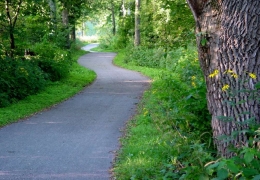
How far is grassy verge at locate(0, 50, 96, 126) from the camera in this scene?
38.4 feet

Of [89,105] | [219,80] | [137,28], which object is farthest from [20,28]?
[137,28]

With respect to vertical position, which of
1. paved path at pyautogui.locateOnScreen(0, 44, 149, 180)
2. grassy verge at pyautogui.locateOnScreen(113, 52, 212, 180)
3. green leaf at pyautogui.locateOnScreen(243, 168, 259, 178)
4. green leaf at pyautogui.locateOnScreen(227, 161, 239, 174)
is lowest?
paved path at pyautogui.locateOnScreen(0, 44, 149, 180)

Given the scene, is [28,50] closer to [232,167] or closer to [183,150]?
[183,150]

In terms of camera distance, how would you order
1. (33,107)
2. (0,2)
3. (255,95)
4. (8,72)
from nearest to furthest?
1. (255,95)
2. (33,107)
3. (8,72)
4. (0,2)

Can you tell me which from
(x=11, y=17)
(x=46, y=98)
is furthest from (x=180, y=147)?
(x=11, y=17)

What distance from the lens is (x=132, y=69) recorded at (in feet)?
94.1

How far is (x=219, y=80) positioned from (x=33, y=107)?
358 inches

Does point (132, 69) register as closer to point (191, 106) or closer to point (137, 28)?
point (137, 28)

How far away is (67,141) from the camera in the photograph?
345 inches

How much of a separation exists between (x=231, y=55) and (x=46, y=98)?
35.5ft

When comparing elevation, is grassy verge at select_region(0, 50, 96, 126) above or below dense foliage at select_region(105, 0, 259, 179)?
below

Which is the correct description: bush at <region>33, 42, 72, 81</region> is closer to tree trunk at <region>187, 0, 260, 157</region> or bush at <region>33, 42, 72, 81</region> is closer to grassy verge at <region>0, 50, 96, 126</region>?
grassy verge at <region>0, 50, 96, 126</region>

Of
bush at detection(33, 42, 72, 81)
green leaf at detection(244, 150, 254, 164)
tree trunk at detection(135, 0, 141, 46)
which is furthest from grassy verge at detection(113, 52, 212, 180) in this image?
tree trunk at detection(135, 0, 141, 46)

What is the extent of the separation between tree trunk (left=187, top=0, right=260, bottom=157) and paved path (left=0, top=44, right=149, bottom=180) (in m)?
2.45
